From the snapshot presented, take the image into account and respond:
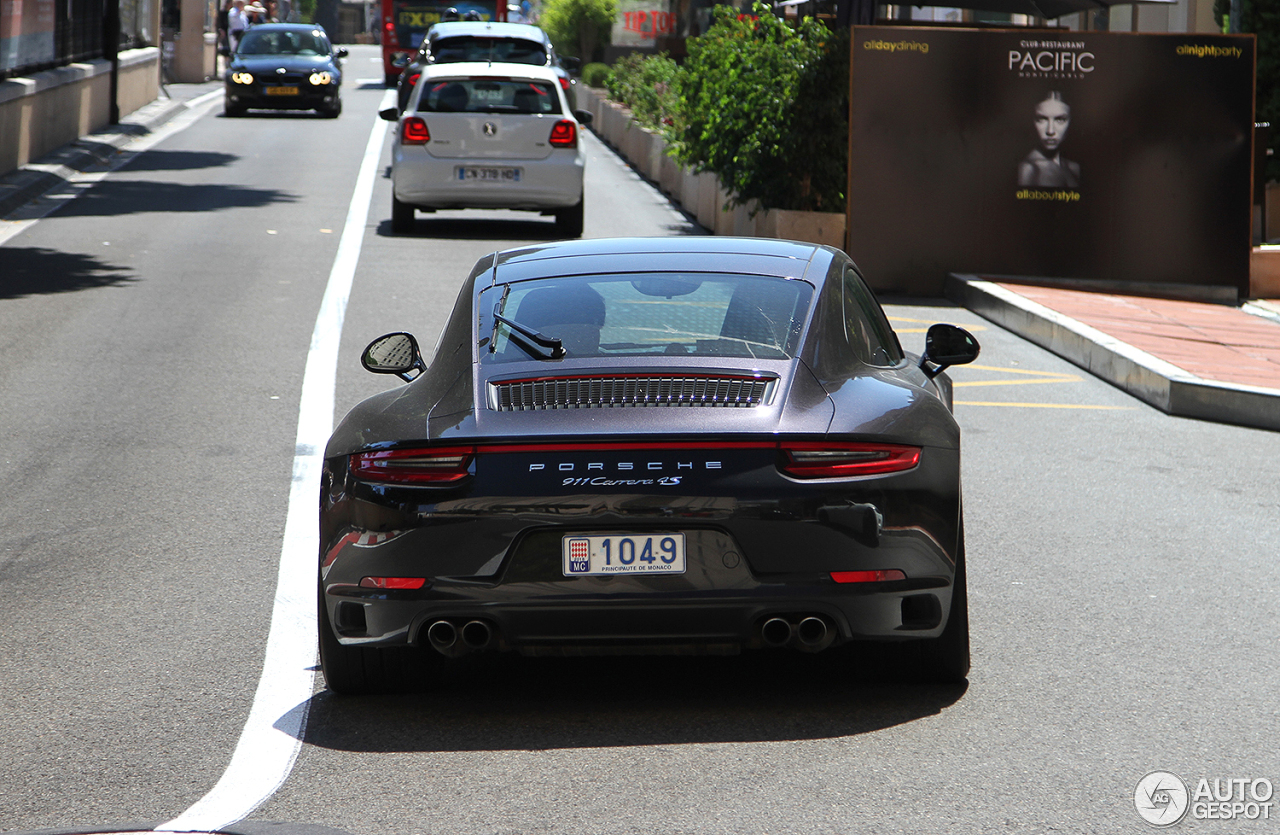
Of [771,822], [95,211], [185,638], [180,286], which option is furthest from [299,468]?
[95,211]

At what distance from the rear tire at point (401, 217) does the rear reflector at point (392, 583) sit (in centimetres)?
1410

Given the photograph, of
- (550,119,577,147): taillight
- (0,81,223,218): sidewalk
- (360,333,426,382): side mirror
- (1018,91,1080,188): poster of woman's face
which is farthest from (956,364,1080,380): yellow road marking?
(0,81,223,218): sidewalk

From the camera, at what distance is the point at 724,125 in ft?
58.5

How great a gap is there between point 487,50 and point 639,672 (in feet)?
66.6

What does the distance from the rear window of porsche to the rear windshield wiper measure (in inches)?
0.5

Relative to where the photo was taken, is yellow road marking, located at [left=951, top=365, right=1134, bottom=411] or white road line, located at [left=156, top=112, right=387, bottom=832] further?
yellow road marking, located at [left=951, top=365, right=1134, bottom=411]

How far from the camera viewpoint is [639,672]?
5.44 m

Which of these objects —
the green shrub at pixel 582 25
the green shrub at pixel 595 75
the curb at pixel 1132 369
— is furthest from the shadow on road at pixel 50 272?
the green shrub at pixel 582 25

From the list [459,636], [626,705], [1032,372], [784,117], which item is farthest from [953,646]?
[784,117]

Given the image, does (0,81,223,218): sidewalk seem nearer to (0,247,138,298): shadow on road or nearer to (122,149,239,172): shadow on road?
(122,149,239,172): shadow on road

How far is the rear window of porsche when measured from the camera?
512 cm

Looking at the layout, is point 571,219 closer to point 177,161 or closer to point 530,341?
point 177,161

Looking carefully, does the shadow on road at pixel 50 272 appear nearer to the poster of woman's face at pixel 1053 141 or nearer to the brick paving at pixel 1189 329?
the brick paving at pixel 1189 329

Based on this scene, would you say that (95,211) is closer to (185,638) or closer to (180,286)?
(180,286)
